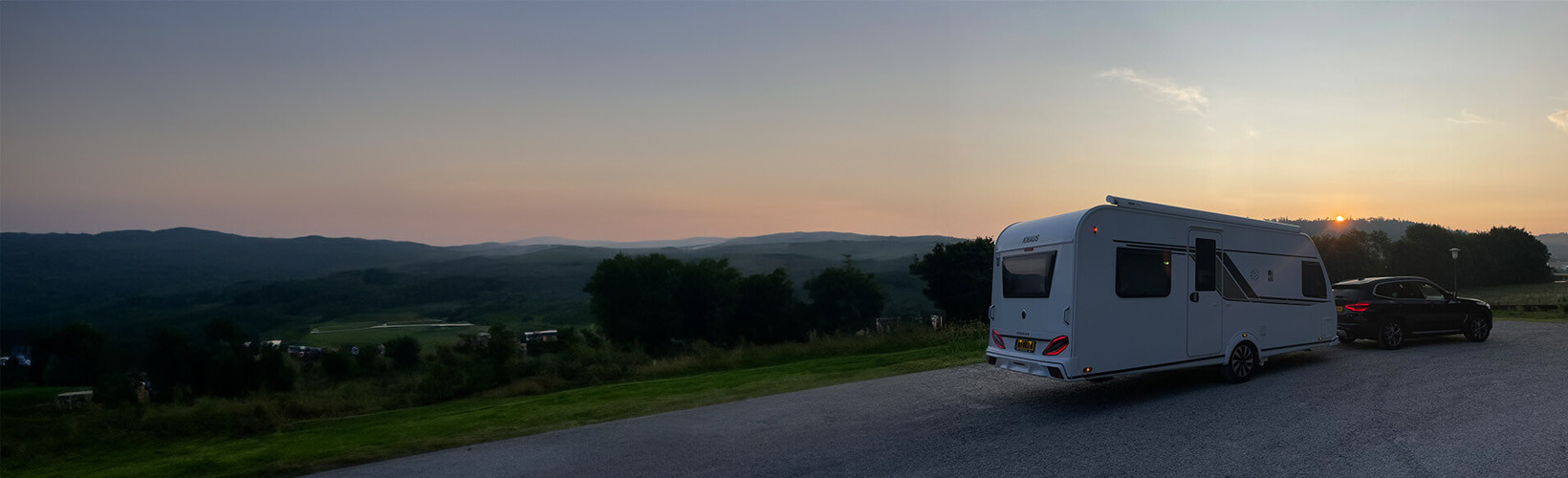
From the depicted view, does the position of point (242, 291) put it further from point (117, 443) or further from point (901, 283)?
point (117, 443)

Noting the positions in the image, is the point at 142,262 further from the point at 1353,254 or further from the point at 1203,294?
the point at 1353,254

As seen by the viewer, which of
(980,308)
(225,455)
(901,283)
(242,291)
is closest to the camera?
(225,455)

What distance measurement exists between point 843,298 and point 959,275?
55.9ft

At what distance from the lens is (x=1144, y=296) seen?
9766mm

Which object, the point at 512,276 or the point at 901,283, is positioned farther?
the point at 512,276

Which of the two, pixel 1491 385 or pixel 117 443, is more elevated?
pixel 1491 385

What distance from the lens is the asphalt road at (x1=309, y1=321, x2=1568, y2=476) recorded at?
678 cm

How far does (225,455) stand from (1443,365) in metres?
18.1

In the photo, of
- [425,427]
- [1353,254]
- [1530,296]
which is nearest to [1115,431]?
[425,427]

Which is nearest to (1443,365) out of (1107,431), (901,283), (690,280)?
(1107,431)

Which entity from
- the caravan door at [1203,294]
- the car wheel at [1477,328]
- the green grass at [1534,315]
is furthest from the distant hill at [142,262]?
the green grass at [1534,315]

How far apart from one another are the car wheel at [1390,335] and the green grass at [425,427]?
296 inches

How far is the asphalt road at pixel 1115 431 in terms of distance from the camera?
6.78 meters

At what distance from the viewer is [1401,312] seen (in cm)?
1376
